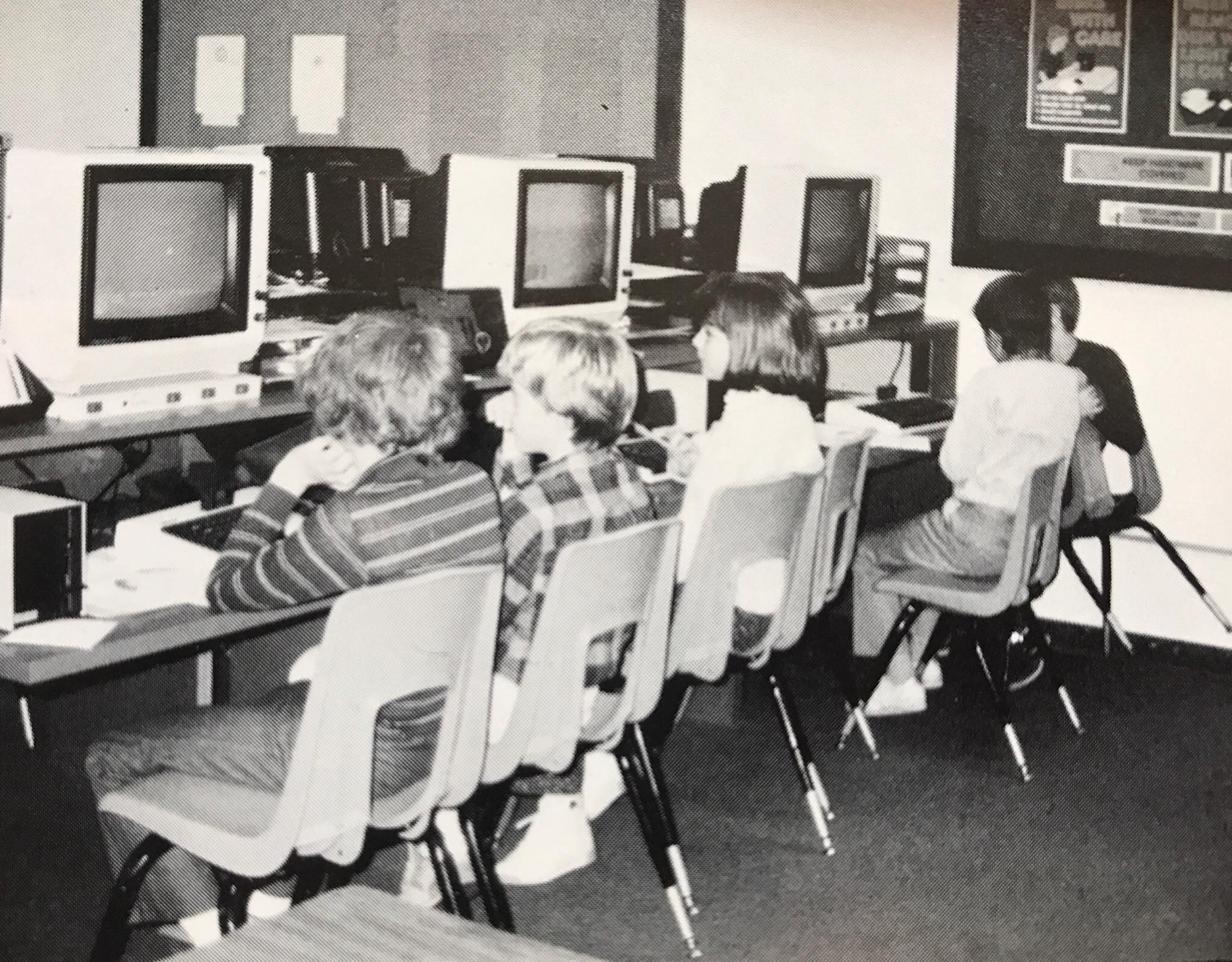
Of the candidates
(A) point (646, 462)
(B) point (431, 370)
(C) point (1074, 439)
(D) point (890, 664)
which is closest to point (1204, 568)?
(C) point (1074, 439)

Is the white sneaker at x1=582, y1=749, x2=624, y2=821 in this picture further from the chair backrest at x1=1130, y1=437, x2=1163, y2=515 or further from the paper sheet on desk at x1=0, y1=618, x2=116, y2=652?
the chair backrest at x1=1130, y1=437, x2=1163, y2=515

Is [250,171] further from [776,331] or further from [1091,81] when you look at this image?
[1091,81]

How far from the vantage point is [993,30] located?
14.7ft

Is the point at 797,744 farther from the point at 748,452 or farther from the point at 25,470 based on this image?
the point at 25,470

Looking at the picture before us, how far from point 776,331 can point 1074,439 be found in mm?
1150

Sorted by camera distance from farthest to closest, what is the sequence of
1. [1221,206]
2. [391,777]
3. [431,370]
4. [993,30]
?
[993,30] < [1221,206] < [431,370] < [391,777]

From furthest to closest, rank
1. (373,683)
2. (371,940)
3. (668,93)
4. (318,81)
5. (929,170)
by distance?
(318,81) < (668,93) < (929,170) < (373,683) < (371,940)

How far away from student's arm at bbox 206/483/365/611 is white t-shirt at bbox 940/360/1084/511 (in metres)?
1.88

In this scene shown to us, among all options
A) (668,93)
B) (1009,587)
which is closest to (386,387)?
(1009,587)

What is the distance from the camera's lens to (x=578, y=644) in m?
2.26

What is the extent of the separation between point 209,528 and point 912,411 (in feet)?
7.59

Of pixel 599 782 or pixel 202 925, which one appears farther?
pixel 599 782

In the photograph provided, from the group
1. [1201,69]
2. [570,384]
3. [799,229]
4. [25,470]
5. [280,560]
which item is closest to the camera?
[280,560]

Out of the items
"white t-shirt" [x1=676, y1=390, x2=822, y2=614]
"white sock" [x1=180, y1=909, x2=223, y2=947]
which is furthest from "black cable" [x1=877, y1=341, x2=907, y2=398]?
"white sock" [x1=180, y1=909, x2=223, y2=947]
